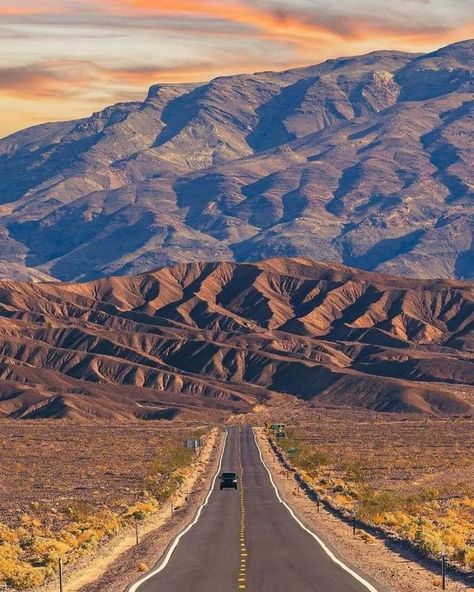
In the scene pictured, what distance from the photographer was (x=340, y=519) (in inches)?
2454

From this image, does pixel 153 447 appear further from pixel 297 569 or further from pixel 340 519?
pixel 297 569

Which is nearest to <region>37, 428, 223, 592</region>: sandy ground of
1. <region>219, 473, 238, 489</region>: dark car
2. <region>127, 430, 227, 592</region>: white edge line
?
<region>127, 430, 227, 592</region>: white edge line

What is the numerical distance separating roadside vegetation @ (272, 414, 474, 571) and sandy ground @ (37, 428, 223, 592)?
7976 mm

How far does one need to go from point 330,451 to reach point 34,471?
32625mm

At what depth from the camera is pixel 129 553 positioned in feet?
159

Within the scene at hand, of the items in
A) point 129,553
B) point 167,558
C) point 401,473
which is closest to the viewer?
point 167,558

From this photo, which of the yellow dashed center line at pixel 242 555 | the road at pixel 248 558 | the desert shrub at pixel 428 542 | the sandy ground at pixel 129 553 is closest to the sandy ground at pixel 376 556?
the desert shrub at pixel 428 542

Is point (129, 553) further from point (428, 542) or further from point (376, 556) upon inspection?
point (428, 542)

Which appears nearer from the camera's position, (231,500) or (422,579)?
(422,579)

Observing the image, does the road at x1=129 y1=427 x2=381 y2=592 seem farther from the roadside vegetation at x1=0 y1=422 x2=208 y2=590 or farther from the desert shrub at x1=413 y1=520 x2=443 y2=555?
the roadside vegetation at x1=0 y1=422 x2=208 y2=590

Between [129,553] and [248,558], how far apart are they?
20.0 ft

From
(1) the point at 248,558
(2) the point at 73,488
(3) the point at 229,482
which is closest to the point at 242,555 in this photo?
(1) the point at 248,558

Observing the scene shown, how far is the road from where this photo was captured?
36.3 metres

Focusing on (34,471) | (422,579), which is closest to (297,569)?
(422,579)
